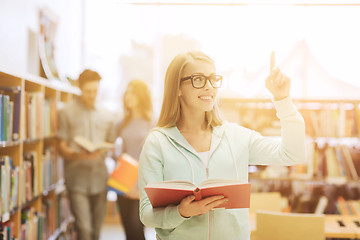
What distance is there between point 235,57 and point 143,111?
9.33ft

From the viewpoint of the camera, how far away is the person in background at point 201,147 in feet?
4.47

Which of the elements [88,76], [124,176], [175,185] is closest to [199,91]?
[175,185]

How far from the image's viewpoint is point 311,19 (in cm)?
548

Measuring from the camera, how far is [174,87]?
1460 millimetres

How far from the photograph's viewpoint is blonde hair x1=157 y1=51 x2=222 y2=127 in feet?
4.79

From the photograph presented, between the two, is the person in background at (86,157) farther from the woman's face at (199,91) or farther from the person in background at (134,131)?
the woman's face at (199,91)

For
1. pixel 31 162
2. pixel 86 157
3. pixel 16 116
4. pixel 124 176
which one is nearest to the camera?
pixel 16 116

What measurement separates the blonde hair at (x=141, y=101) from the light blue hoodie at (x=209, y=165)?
166 cm

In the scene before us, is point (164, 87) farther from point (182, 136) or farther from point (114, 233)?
point (114, 233)

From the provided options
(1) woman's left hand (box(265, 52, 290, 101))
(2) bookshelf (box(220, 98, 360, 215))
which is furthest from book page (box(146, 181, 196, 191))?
(2) bookshelf (box(220, 98, 360, 215))

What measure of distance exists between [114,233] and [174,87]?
342cm

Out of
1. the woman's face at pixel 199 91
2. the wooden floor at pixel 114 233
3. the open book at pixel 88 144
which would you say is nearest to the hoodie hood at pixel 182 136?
the woman's face at pixel 199 91

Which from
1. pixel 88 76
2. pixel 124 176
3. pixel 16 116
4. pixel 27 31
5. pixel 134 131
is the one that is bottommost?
pixel 124 176

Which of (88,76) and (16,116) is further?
(88,76)
